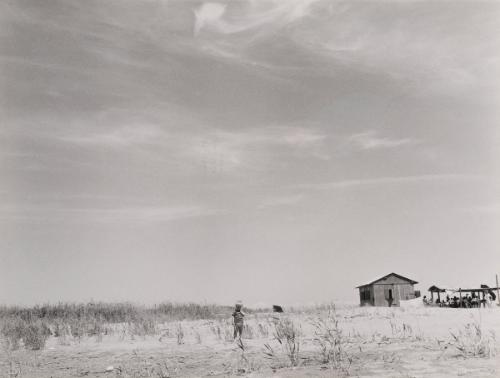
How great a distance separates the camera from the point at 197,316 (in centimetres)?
2917

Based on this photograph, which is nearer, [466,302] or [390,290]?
[466,302]

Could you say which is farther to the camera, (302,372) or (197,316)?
→ (197,316)

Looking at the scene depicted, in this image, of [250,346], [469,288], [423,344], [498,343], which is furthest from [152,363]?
[469,288]

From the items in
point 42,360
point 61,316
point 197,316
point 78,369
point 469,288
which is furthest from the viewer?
point 469,288

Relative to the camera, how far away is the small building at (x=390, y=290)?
41.3 meters

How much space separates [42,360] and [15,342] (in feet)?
10.9

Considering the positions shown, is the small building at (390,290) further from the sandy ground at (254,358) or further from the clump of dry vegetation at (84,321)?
the sandy ground at (254,358)

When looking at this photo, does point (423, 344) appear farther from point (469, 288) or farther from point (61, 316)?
point (469, 288)

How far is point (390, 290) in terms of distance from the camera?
4169 centimetres

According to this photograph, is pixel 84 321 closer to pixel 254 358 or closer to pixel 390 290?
pixel 254 358

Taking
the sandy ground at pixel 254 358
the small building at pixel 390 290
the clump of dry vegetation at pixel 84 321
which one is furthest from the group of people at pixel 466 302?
the sandy ground at pixel 254 358

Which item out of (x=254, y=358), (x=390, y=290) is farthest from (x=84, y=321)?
(x=390, y=290)

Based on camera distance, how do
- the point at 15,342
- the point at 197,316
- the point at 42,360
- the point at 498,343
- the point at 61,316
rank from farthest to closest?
the point at 197,316, the point at 61,316, the point at 15,342, the point at 42,360, the point at 498,343

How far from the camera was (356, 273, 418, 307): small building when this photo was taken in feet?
135
